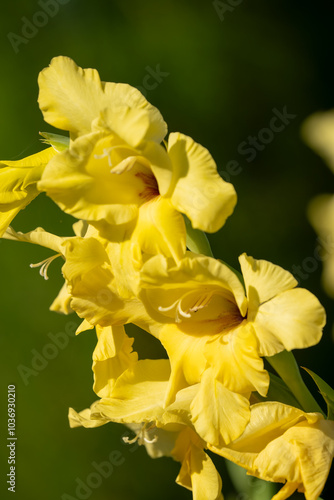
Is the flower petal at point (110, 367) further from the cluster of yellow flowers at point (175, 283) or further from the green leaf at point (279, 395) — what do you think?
the green leaf at point (279, 395)

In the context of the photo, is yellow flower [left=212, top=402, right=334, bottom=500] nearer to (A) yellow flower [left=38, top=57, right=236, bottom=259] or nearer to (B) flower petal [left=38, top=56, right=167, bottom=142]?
(A) yellow flower [left=38, top=57, right=236, bottom=259]

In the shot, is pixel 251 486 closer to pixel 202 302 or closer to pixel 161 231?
pixel 202 302

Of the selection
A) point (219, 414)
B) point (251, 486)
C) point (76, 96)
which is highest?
point (76, 96)

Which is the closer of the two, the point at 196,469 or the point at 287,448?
the point at 287,448

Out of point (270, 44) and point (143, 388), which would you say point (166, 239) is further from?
point (270, 44)

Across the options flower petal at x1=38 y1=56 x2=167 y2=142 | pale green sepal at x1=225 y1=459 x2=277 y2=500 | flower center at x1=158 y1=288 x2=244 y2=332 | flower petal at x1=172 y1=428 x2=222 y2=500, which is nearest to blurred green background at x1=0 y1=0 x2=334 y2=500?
pale green sepal at x1=225 y1=459 x2=277 y2=500

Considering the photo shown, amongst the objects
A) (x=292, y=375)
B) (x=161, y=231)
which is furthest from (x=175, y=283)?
(x=292, y=375)

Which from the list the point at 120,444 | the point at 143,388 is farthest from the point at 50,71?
the point at 120,444
